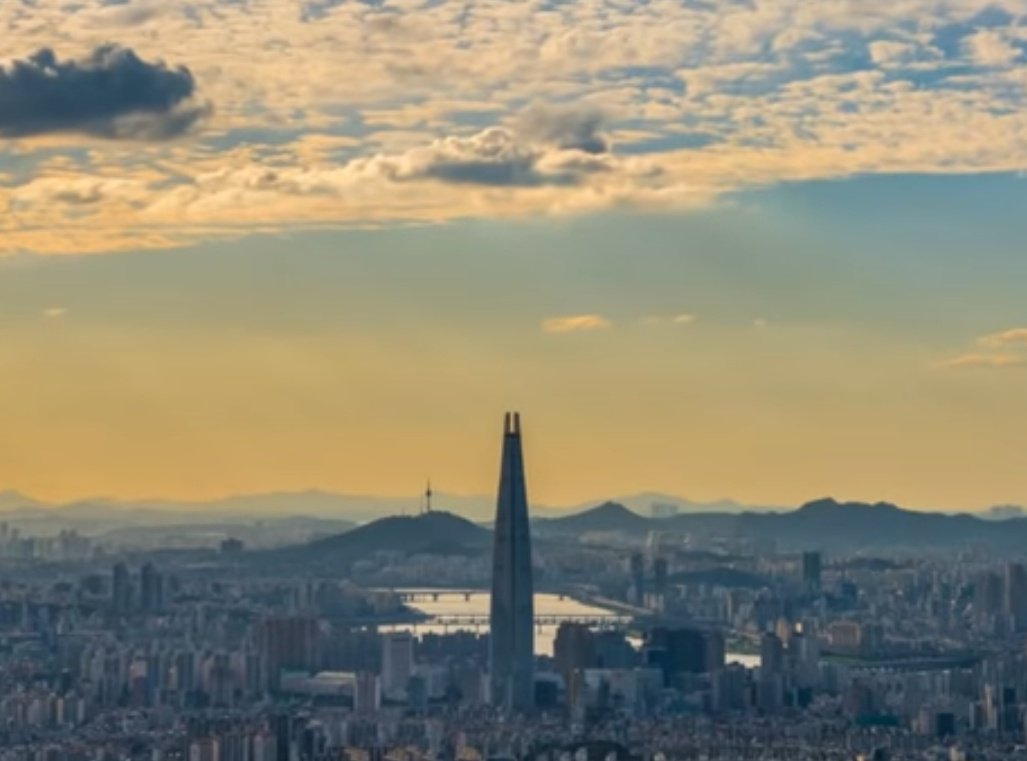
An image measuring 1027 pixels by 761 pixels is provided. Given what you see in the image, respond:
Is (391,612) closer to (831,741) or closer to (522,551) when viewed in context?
(522,551)

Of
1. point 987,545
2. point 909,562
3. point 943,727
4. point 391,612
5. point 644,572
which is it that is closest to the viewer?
point 943,727

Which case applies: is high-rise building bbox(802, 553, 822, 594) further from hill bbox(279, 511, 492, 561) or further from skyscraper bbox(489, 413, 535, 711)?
skyscraper bbox(489, 413, 535, 711)

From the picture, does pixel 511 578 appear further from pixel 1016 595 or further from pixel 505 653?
pixel 1016 595

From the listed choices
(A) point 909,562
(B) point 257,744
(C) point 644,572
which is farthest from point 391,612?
(B) point 257,744

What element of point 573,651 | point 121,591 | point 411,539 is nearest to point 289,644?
point 573,651

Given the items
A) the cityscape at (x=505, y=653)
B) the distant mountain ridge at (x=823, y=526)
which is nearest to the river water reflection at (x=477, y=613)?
the cityscape at (x=505, y=653)

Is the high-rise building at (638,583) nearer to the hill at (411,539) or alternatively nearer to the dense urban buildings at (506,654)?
the dense urban buildings at (506,654)
